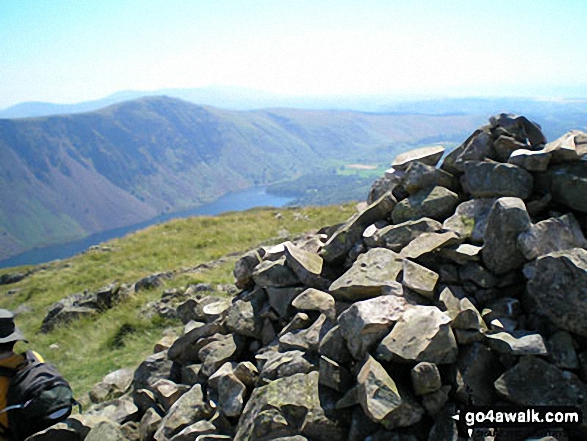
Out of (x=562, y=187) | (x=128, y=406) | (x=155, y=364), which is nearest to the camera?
(x=562, y=187)

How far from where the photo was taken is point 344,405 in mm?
7000

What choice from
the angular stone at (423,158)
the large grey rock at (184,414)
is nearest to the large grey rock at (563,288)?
the angular stone at (423,158)

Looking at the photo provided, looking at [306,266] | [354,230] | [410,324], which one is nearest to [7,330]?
[306,266]

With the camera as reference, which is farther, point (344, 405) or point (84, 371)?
point (84, 371)

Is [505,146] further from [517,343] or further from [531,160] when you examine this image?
[517,343]

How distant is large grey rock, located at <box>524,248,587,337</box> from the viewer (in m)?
6.56

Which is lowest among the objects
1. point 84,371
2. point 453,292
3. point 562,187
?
point 84,371

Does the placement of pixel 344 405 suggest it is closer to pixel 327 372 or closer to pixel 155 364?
pixel 327 372

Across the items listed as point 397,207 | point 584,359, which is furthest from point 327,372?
point 397,207

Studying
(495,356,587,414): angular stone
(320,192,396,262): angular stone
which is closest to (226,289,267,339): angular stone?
(320,192,396,262): angular stone

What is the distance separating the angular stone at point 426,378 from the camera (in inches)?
250

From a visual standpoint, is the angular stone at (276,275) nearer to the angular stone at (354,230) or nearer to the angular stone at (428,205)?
the angular stone at (354,230)

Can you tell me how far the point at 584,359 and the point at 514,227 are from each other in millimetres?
2422

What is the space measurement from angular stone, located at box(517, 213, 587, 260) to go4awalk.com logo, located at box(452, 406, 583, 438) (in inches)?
102
